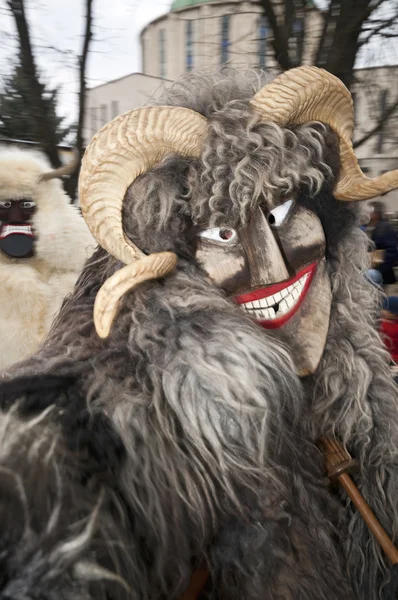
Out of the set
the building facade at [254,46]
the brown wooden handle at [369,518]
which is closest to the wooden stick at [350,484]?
the brown wooden handle at [369,518]

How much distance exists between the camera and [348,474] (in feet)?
5.15

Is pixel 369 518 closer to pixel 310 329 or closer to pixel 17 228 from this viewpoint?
pixel 310 329

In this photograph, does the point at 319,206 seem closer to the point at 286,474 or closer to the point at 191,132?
the point at 191,132

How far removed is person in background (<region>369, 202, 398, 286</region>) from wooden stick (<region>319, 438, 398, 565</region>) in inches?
155

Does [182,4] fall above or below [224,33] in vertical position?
above

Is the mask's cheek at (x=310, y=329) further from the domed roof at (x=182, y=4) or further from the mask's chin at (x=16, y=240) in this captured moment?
the domed roof at (x=182, y=4)

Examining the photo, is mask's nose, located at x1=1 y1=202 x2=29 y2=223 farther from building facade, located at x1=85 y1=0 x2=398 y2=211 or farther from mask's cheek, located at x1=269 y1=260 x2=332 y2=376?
mask's cheek, located at x1=269 y1=260 x2=332 y2=376

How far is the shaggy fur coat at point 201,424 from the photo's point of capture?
1100 mm

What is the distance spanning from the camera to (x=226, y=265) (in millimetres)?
1499

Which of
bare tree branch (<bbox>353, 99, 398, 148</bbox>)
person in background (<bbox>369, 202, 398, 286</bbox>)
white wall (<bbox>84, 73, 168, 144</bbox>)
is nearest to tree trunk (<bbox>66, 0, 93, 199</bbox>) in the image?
white wall (<bbox>84, 73, 168, 144</bbox>)

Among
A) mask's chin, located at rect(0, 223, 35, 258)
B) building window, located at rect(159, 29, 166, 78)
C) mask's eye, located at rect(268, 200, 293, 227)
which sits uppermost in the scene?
building window, located at rect(159, 29, 166, 78)

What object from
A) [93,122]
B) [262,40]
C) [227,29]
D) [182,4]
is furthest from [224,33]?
[93,122]

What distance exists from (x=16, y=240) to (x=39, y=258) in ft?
0.54

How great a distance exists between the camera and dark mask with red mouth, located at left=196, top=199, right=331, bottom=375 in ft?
4.91
